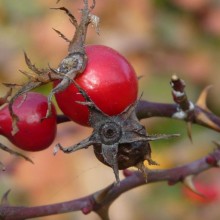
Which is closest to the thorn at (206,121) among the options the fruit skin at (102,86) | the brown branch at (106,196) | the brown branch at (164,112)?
the brown branch at (164,112)

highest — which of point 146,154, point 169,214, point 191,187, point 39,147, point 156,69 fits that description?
point 146,154

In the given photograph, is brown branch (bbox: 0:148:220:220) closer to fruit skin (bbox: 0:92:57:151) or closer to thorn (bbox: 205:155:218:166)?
thorn (bbox: 205:155:218:166)

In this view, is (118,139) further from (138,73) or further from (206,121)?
(138,73)

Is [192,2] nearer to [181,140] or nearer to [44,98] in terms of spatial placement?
[181,140]

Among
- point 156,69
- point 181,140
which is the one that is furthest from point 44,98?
point 156,69

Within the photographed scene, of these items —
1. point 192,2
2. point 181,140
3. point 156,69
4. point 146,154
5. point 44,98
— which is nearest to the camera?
point 146,154

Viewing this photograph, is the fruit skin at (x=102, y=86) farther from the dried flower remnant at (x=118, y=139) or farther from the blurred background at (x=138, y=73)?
the blurred background at (x=138, y=73)

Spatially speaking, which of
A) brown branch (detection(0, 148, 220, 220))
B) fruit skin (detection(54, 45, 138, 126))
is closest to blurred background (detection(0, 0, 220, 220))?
brown branch (detection(0, 148, 220, 220))

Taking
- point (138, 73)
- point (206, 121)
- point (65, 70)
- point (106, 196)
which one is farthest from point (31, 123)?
point (138, 73)
